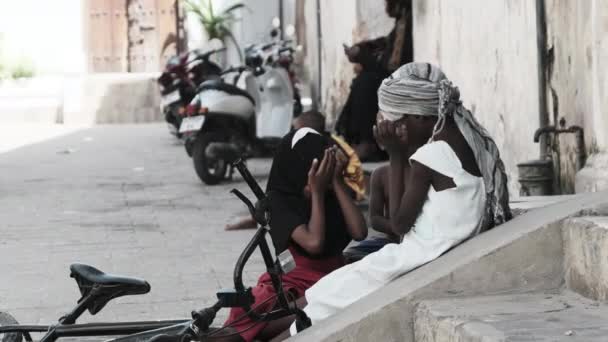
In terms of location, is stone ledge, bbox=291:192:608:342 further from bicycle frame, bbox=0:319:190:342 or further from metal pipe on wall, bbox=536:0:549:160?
metal pipe on wall, bbox=536:0:549:160

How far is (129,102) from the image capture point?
2347cm

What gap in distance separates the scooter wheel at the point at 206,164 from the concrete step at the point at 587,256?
8032 mm

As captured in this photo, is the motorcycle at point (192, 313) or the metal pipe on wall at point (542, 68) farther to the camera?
the metal pipe on wall at point (542, 68)

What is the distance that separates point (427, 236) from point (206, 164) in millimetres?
7753

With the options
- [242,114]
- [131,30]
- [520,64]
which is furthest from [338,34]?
[131,30]

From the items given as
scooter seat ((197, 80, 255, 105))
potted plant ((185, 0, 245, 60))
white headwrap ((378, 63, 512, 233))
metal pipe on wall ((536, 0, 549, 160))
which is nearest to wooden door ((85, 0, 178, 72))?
potted plant ((185, 0, 245, 60))

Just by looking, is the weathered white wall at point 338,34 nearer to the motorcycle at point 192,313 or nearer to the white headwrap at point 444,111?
the white headwrap at point 444,111

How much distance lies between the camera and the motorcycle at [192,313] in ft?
13.7

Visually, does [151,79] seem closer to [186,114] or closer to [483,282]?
[186,114]

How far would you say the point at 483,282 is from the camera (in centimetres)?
418

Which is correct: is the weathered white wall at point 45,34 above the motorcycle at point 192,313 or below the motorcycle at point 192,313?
below

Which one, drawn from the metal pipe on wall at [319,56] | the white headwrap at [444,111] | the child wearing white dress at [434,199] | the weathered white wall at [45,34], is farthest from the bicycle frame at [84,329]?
the weathered white wall at [45,34]

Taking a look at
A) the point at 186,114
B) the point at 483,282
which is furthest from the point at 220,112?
the point at 483,282

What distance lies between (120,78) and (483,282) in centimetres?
1932
